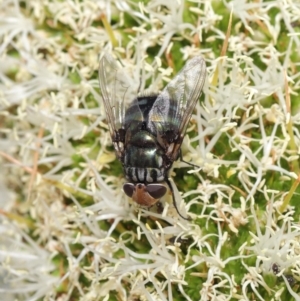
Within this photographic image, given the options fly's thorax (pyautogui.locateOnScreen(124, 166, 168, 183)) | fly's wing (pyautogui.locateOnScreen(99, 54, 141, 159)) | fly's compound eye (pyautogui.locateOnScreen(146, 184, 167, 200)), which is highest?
fly's wing (pyautogui.locateOnScreen(99, 54, 141, 159))

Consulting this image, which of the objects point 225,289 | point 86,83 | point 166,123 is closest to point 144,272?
point 225,289

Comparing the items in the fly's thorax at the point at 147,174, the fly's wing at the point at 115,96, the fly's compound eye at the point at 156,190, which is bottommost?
the fly's compound eye at the point at 156,190

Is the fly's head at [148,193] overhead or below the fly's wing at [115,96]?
below

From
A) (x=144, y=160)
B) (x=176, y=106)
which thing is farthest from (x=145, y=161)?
(x=176, y=106)

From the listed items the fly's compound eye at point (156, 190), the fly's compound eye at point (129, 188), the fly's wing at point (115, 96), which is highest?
the fly's wing at point (115, 96)
